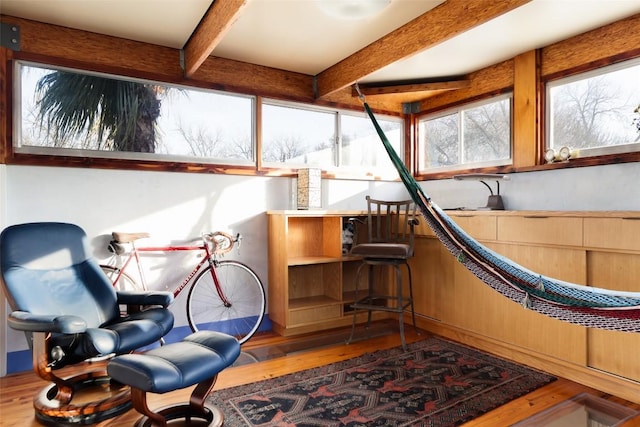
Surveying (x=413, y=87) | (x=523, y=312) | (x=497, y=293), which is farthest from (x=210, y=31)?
(x=523, y=312)

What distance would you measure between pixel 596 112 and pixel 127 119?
144 inches

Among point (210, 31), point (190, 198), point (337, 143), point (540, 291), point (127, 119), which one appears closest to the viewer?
point (540, 291)

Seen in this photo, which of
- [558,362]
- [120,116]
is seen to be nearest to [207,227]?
[120,116]

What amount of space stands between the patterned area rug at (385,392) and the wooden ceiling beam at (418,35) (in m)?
2.19

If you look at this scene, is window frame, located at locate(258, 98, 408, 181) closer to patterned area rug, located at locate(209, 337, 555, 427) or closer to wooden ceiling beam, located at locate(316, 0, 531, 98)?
wooden ceiling beam, located at locate(316, 0, 531, 98)

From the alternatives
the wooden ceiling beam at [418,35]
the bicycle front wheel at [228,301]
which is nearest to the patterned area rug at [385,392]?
the bicycle front wheel at [228,301]

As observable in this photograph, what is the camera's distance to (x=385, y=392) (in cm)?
235

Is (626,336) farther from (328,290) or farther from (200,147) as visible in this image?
(200,147)

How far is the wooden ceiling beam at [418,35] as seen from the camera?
2.27 metres

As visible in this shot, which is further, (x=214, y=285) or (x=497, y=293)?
(x=214, y=285)

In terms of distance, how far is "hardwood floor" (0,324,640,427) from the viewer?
2.09 meters

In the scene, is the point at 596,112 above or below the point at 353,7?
below

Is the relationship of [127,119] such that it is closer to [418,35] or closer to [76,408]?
[76,408]

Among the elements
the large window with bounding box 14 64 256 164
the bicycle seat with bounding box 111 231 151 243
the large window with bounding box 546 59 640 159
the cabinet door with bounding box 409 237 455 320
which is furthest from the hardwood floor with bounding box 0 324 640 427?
the large window with bounding box 546 59 640 159
